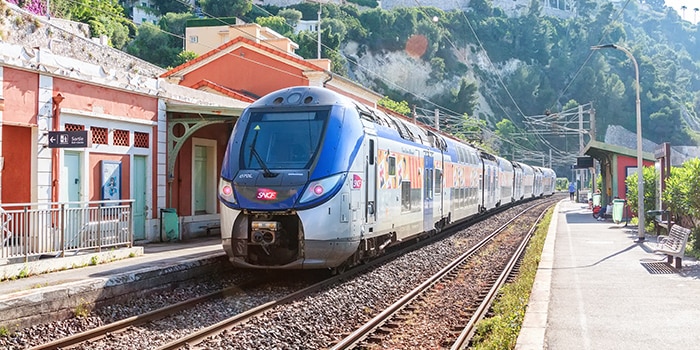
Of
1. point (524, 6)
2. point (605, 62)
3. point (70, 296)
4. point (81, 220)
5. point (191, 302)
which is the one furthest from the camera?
point (524, 6)

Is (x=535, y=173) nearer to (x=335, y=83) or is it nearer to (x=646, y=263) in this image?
(x=335, y=83)

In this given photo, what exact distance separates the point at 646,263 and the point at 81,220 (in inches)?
415

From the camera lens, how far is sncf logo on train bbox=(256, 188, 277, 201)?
10.7m

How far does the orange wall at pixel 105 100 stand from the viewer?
13.5 metres

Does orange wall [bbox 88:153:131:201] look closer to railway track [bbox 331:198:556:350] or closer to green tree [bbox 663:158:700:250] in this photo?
railway track [bbox 331:198:556:350]

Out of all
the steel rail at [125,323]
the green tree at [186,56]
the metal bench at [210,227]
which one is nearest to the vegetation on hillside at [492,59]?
the green tree at [186,56]

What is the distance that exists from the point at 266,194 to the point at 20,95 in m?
5.12

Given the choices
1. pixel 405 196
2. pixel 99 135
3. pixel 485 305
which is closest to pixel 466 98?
pixel 405 196

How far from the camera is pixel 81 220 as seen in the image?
12.3 metres

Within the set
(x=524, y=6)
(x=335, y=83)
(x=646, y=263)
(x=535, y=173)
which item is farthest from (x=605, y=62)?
(x=646, y=263)

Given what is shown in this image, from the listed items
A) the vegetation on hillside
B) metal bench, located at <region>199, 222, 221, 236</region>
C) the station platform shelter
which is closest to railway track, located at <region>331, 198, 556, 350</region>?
metal bench, located at <region>199, 222, 221, 236</region>

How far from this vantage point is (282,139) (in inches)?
Result: 447

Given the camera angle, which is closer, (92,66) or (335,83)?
(92,66)

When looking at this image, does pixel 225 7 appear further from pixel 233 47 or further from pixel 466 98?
pixel 233 47
